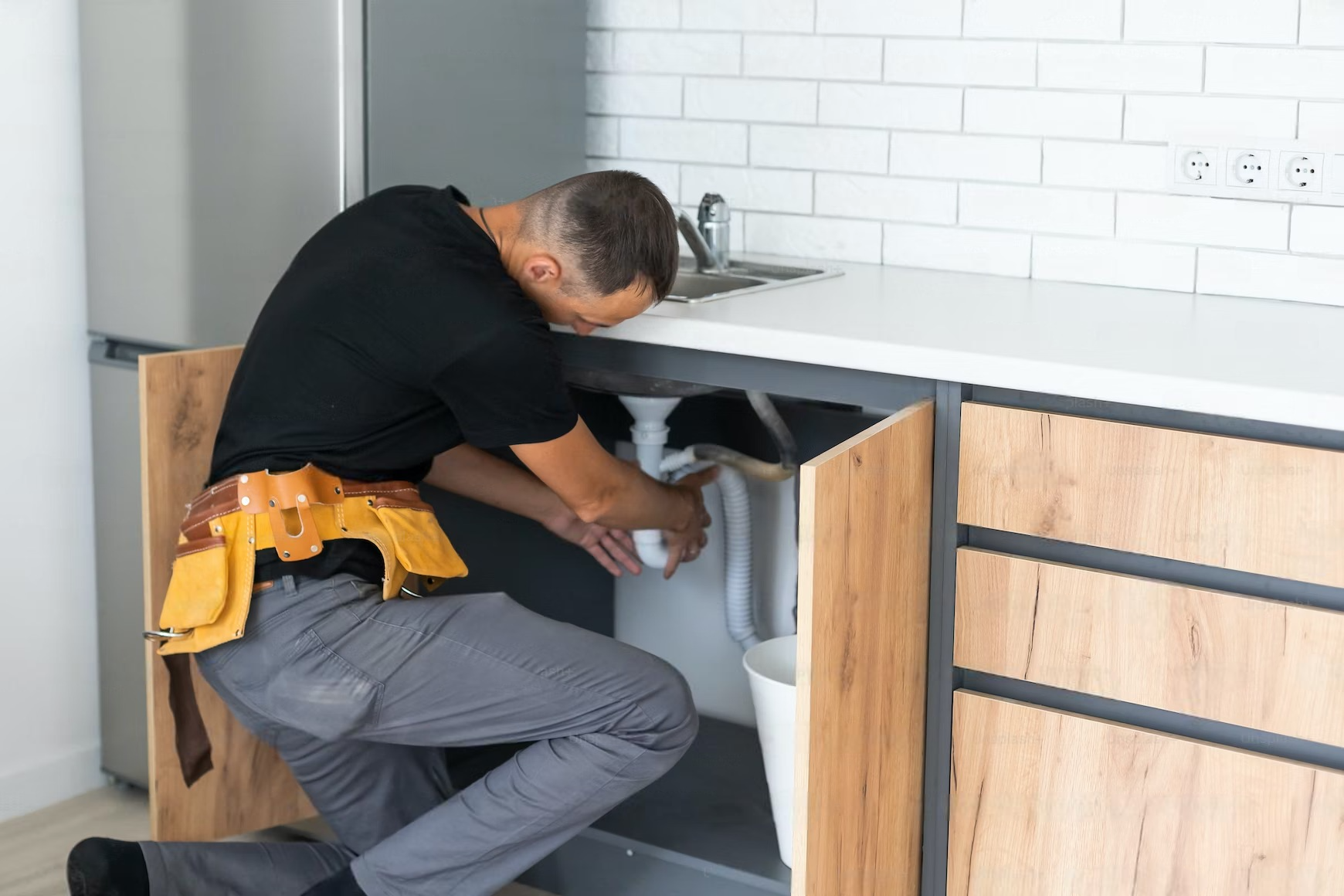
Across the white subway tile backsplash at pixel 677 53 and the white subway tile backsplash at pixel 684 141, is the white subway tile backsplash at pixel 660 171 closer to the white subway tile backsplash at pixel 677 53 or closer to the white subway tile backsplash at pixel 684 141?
the white subway tile backsplash at pixel 684 141

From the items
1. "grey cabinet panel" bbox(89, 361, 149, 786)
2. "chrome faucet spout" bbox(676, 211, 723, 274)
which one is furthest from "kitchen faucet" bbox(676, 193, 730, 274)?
"grey cabinet panel" bbox(89, 361, 149, 786)

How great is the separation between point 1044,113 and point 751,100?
0.54 meters

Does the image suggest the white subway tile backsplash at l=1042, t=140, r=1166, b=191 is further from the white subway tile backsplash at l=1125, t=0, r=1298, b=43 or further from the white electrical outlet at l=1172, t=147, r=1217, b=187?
the white subway tile backsplash at l=1125, t=0, r=1298, b=43

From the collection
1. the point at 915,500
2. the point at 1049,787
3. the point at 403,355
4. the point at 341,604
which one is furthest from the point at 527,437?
the point at 1049,787

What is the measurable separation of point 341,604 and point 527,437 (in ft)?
1.08

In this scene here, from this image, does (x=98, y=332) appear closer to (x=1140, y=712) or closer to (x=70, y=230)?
(x=70, y=230)

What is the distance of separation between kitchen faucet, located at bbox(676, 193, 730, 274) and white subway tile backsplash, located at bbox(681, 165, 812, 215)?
0.63 feet

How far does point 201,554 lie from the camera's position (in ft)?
6.07

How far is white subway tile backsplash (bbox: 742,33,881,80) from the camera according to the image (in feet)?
8.10

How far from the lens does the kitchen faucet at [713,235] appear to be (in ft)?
7.89

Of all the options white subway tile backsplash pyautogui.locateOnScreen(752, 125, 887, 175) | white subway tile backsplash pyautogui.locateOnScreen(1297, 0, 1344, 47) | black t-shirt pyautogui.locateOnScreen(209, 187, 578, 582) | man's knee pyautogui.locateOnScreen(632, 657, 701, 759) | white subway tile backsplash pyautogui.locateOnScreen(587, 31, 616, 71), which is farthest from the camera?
white subway tile backsplash pyautogui.locateOnScreen(587, 31, 616, 71)

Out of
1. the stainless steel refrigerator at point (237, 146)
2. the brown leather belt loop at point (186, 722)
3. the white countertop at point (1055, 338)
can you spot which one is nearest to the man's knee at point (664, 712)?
the white countertop at point (1055, 338)

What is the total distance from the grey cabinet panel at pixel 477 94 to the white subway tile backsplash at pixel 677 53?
8cm

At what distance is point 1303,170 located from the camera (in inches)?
82.5
